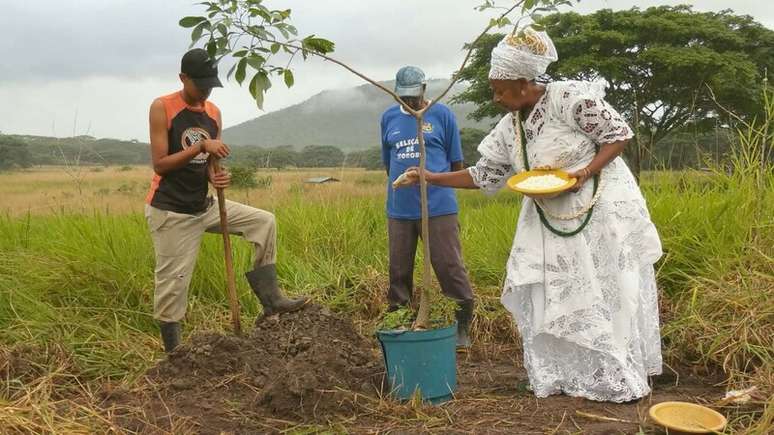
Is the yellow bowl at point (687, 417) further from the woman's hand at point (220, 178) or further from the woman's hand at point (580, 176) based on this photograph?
the woman's hand at point (220, 178)

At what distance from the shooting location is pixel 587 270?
119 inches

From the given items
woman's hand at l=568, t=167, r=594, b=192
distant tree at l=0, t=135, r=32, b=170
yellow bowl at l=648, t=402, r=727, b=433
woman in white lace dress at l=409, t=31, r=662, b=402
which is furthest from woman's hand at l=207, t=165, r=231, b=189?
distant tree at l=0, t=135, r=32, b=170

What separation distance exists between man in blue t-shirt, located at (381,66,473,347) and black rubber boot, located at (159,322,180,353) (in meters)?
1.23

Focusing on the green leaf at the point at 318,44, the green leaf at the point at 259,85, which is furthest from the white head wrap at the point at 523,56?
the green leaf at the point at 259,85

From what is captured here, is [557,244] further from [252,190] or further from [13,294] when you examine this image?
[252,190]

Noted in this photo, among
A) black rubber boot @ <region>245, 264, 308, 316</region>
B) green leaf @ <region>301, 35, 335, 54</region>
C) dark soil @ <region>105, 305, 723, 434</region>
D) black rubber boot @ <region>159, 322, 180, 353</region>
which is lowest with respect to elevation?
dark soil @ <region>105, 305, 723, 434</region>

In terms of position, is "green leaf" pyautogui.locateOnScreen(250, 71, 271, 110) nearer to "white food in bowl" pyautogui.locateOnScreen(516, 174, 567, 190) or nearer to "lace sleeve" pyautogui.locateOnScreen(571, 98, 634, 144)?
"white food in bowl" pyautogui.locateOnScreen(516, 174, 567, 190)

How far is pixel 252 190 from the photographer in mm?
7141

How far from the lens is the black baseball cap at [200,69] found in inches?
138

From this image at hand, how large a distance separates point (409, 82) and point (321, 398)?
1.81 meters

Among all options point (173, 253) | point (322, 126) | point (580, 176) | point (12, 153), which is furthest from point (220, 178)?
point (322, 126)

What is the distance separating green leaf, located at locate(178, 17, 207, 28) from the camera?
2750 millimetres

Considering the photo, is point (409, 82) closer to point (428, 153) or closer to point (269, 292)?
→ point (428, 153)

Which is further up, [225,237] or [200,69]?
[200,69]
